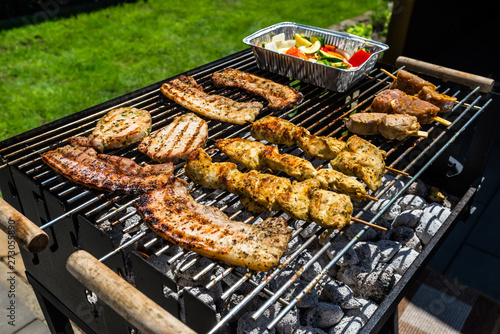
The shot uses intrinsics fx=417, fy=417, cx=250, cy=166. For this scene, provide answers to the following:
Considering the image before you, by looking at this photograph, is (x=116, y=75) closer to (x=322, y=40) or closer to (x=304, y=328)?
(x=322, y=40)

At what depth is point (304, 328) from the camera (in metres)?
2.91

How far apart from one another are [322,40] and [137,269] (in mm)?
3312

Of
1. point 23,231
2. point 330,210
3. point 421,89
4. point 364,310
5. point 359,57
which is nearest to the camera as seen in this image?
point 23,231

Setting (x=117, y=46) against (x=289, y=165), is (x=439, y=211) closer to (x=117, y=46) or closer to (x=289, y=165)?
(x=289, y=165)

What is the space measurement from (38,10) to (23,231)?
30.5 feet

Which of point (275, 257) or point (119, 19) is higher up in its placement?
point (275, 257)

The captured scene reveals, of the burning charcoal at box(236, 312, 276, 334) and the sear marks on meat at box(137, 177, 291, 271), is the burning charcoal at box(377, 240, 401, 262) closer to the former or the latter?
the burning charcoal at box(236, 312, 276, 334)

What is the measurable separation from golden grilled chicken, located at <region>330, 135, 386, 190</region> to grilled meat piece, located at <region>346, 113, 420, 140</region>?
32cm

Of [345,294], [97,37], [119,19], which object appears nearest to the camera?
[345,294]

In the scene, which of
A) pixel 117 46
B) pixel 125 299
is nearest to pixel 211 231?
pixel 125 299

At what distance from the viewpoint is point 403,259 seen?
3.40 m

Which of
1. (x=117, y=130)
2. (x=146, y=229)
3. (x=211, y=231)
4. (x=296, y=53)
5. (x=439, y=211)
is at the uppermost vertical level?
(x=296, y=53)

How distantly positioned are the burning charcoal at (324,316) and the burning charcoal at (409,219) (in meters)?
1.21

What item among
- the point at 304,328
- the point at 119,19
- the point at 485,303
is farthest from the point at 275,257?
the point at 119,19
